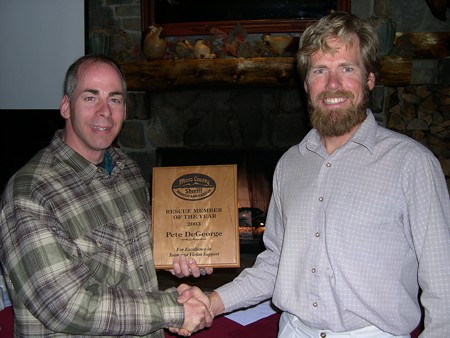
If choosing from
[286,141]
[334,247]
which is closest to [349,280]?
[334,247]

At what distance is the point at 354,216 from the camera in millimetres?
1251

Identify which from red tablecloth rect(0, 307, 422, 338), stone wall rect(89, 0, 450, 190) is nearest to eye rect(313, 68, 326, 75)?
red tablecloth rect(0, 307, 422, 338)

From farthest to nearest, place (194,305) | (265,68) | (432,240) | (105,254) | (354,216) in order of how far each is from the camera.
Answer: (265,68) < (194,305) < (105,254) < (354,216) < (432,240)

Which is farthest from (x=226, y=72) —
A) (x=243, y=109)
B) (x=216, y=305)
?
(x=216, y=305)

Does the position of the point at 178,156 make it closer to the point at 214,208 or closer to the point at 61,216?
the point at 214,208

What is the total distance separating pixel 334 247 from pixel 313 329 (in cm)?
26

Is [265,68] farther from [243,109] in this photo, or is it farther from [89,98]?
[89,98]

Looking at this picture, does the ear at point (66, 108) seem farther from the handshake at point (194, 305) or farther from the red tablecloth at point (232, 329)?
the red tablecloth at point (232, 329)

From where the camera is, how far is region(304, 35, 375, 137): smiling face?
4.41 ft

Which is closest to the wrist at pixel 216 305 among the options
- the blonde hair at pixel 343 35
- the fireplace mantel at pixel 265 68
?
the blonde hair at pixel 343 35

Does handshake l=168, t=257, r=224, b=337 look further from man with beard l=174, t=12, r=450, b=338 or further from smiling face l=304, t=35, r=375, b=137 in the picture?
→ smiling face l=304, t=35, r=375, b=137

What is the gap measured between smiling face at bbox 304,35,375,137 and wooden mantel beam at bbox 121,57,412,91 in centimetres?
197

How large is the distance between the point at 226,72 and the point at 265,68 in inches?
11.8

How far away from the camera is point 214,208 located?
1.56m
